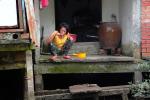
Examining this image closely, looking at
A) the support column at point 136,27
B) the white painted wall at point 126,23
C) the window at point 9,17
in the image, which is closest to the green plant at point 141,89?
the support column at point 136,27

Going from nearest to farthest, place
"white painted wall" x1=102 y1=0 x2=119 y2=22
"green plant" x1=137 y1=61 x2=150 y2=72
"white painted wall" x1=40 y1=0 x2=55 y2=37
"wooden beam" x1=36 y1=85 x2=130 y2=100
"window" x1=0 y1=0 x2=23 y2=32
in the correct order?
"window" x1=0 y1=0 x2=23 y2=32, "wooden beam" x1=36 y1=85 x2=130 y2=100, "green plant" x1=137 y1=61 x2=150 y2=72, "white painted wall" x1=40 y1=0 x2=55 y2=37, "white painted wall" x1=102 y1=0 x2=119 y2=22

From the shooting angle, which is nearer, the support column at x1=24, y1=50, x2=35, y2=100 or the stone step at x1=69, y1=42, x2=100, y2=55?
the support column at x1=24, y1=50, x2=35, y2=100

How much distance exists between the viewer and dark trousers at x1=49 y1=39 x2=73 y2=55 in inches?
398

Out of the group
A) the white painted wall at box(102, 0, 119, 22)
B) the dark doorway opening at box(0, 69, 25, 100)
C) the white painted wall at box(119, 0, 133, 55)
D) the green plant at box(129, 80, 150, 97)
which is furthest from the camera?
the white painted wall at box(102, 0, 119, 22)

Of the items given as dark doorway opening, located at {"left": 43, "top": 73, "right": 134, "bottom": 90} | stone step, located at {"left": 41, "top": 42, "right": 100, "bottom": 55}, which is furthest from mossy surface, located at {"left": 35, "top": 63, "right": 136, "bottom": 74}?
stone step, located at {"left": 41, "top": 42, "right": 100, "bottom": 55}

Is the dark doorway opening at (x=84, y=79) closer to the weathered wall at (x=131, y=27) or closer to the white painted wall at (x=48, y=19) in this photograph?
the weathered wall at (x=131, y=27)

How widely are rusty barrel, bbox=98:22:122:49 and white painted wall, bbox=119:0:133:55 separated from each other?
17cm

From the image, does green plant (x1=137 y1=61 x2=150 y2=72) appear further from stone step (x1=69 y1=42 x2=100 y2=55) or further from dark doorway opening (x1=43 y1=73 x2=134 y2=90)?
stone step (x1=69 y1=42 x2=100 y2=55)

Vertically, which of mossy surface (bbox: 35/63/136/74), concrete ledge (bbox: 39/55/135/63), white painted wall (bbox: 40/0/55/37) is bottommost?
mossy surface (bbox: 35/63/136/74)

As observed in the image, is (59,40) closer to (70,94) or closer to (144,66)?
(70,94)

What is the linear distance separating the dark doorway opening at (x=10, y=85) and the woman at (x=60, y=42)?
115 centimetres

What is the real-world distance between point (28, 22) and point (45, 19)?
321 centimetres

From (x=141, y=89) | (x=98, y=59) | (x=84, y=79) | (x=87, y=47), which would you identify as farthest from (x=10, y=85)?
(x=141, y=89)

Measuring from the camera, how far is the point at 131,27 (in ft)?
34.0
